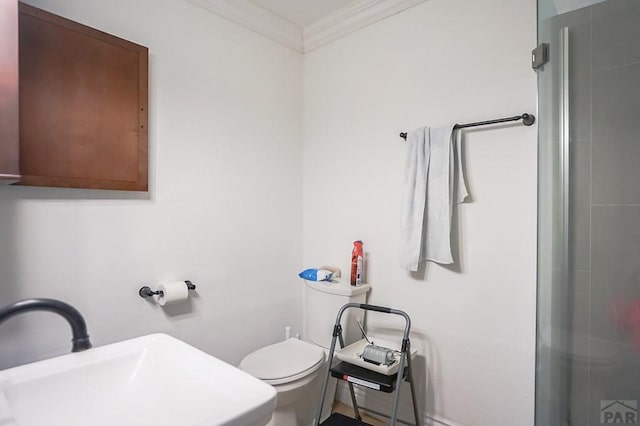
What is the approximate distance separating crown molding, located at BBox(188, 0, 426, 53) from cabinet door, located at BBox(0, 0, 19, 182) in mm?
1035

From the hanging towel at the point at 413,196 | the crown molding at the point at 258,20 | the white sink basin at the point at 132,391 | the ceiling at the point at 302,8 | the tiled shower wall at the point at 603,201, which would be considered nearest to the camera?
the white sink basin at the point at 132,391

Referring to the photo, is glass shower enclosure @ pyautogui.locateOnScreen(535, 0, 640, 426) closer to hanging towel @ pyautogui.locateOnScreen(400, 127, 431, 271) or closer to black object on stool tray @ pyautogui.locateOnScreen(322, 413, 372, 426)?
hanging towel @ pyautogui.locateOnScreen(400, 127, 431, 271)

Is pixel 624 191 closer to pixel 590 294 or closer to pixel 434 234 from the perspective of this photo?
pixel 590 294

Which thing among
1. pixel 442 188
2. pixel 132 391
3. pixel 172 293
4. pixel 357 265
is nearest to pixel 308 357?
pixel 357 265

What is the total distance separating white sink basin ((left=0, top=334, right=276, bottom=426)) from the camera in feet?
2.66

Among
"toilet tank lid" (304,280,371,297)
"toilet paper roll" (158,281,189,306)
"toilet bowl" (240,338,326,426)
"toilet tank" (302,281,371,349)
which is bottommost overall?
"toilet bowl" (240,338,326,426)

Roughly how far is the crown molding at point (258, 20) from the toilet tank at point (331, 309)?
1526 mm

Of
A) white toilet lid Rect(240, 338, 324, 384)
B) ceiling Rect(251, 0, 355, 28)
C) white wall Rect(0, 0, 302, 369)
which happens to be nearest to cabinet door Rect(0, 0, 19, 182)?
white wall Rect(0, 0, 302, 369)

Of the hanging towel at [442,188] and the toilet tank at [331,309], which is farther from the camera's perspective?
the toilet tank at [331,309]

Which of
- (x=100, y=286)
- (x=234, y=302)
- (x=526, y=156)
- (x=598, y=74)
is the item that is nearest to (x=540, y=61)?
(x=598, y=74)

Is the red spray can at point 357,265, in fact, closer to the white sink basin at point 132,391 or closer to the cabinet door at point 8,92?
the white sink basin at point 132,391

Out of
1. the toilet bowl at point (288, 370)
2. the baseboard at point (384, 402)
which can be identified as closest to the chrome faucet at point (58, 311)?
the toilet bowl at point (288, 370)

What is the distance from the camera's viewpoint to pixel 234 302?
2008 mm

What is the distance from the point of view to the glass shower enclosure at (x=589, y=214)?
1.03 m
